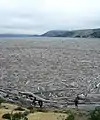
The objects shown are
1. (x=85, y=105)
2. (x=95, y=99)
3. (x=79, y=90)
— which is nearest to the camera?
(x=85, y=105)

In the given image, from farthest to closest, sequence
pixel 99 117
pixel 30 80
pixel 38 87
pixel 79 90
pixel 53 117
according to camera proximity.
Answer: pixel 30 80, pixel 38 87, pixel 79 90, pixel 53 117, pixel 99 117

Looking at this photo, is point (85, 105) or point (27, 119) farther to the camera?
point (85, 105)

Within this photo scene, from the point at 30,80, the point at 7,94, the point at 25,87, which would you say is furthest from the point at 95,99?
the point at 30,80

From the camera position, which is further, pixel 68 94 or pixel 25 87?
pixel 25 87

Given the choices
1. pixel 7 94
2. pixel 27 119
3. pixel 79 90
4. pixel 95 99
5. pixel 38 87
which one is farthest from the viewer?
pixel 38 87

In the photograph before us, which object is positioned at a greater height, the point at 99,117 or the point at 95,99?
the point at 99,117

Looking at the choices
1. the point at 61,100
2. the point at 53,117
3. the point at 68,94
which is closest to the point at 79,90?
the point at 68,94

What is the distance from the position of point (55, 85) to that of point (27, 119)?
18.9 m

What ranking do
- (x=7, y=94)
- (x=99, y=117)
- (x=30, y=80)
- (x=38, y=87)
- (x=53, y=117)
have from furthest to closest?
(x=30, y=80) → (x=38, y=87) → (x=7, y=94) → (x=53, y=117) → (x=99, y=117)

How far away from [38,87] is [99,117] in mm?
19185

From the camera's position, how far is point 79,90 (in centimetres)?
3177

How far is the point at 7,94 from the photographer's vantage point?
28.4 m

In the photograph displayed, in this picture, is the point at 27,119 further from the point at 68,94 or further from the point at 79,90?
the point at 79,90

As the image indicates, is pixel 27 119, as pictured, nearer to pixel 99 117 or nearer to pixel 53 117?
pixel 53 117
